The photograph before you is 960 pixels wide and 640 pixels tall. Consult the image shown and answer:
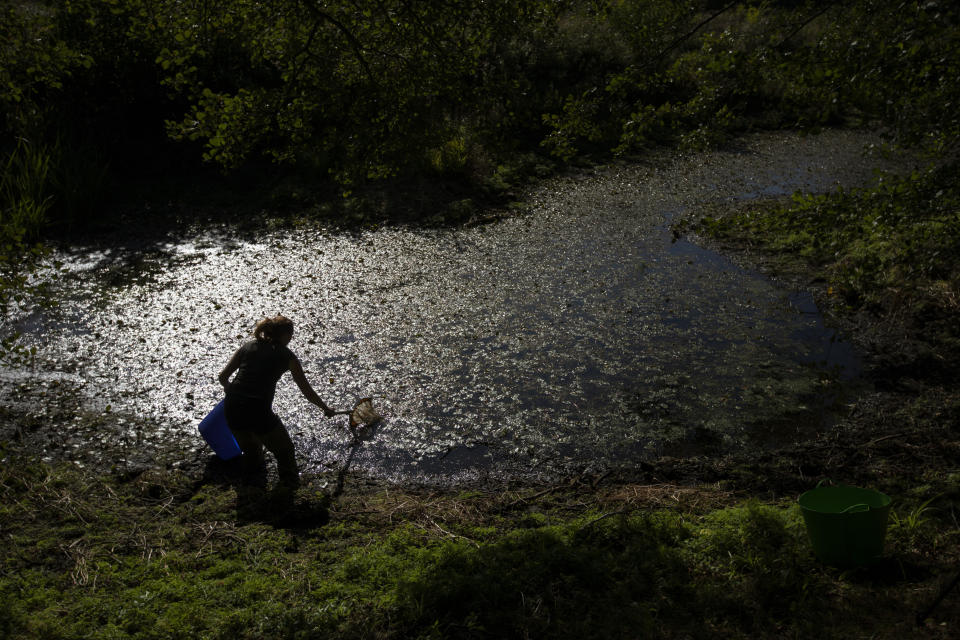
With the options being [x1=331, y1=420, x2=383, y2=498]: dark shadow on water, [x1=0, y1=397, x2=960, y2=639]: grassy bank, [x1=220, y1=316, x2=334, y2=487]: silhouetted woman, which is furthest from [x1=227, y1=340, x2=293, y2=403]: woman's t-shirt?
[x1=331, y1=420, x2=383, y2=498]: dark shadow on water

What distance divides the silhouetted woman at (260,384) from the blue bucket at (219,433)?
24cm

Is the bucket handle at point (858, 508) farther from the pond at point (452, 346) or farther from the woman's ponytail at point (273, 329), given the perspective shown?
the woman's ponytail at point (273, 329)

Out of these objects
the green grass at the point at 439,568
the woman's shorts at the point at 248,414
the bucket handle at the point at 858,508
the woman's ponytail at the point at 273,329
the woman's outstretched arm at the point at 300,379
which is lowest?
→ the green grass at the point at 439,568

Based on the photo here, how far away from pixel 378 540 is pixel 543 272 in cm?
645

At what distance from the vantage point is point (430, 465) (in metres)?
5.78

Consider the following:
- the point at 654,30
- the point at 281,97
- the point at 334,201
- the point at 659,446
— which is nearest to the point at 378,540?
the point at 659,446

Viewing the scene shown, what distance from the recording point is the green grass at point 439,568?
135 inches

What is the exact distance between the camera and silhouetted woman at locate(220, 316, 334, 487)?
5.23 m

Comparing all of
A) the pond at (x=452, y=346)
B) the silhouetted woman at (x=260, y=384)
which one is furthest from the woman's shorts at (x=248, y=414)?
the pond at (x=452, y=346)

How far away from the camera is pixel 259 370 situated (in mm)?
5230

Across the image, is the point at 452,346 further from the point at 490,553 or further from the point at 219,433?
the point at 490,553

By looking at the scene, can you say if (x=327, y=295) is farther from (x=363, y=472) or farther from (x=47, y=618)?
(x=47, y=618)

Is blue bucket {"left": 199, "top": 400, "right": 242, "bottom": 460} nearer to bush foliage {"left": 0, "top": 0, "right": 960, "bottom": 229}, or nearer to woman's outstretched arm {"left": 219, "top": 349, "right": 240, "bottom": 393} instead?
woman's outstretched arm {"left": 219, "top": 349, "right": 240, "bottom": 393}

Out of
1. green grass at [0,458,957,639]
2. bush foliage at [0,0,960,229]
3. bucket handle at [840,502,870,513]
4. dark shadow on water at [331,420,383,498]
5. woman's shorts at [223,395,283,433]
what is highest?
bush foliage at [0,0,960,229]
